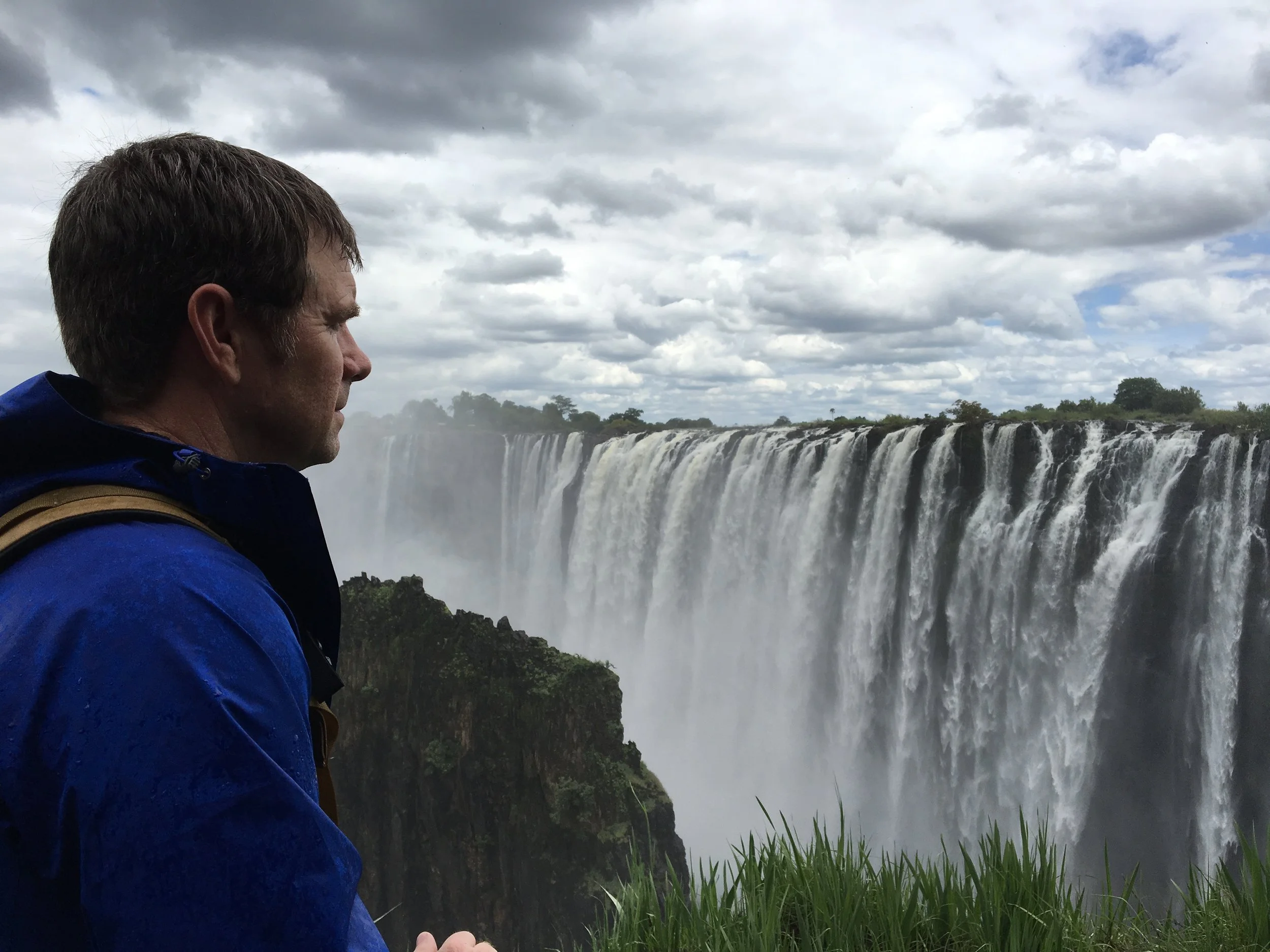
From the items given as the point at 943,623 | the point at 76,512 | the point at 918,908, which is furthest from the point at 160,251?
the point at 943,623

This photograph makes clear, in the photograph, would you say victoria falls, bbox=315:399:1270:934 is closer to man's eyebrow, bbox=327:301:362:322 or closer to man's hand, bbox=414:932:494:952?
man's hand, bbox=414:932:494:952

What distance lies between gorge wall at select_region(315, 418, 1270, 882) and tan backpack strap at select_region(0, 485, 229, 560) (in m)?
8.50

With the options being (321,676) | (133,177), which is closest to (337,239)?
(133,177)

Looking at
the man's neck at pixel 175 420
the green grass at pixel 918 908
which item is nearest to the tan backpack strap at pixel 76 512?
the man's neck at pixel 175 420

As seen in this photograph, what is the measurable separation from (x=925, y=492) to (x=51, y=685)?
18029 mm

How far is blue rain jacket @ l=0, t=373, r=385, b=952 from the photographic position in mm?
702

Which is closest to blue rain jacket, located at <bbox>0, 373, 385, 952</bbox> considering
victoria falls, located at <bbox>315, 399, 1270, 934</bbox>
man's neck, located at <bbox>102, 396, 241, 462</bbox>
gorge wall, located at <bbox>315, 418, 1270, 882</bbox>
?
man's neck, located at <bbox>102, 396, 241, 462</bbox>

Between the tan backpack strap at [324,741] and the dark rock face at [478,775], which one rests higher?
the tan backpack strap at [324,741]

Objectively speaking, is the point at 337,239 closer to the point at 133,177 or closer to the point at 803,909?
the point at 133,177

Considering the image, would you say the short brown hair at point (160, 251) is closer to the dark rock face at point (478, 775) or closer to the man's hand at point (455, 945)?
the man's hand at point (455, 945)

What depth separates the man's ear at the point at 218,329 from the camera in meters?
0.99

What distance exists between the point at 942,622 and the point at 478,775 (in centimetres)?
1521

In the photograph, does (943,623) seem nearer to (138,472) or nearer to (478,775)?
(478,775)

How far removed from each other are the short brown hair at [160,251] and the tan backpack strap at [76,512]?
202 mm
